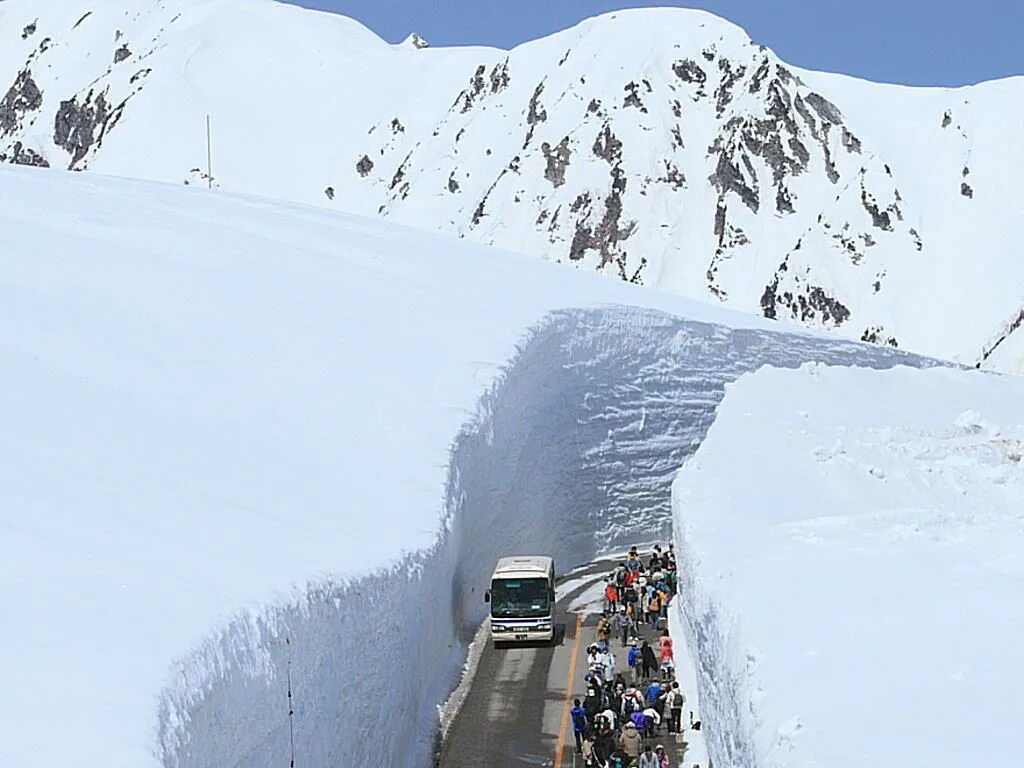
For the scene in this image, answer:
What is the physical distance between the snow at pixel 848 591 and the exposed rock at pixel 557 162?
280 feet

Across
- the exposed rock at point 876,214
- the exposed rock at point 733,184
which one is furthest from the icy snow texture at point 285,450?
the exposed rock at point 733,184

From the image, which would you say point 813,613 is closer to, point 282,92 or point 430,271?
point 430,271

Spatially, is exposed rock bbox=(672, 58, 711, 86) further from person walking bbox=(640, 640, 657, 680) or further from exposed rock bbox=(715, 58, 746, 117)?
person walking bbox=(640, 640, 657, 680)

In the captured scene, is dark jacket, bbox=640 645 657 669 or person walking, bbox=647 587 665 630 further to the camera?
person walking, bbox=647 587 665 630

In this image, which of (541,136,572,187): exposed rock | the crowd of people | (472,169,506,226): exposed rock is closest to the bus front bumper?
the crowd of people

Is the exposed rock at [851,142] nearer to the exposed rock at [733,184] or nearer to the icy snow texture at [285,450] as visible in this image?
the exposed rock at [733,184]

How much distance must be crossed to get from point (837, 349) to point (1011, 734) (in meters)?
35.8

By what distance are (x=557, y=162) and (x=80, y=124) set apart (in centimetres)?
7343

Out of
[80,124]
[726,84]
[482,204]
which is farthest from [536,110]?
[80,124]

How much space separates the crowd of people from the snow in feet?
4.00

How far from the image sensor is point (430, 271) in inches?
1645

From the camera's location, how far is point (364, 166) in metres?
144

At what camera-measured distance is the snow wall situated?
14781 millimetres

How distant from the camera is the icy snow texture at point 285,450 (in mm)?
13781
